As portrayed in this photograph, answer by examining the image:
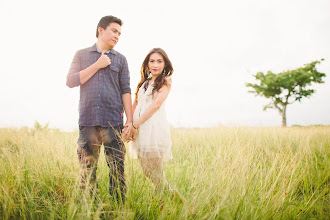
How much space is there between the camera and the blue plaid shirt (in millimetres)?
2457

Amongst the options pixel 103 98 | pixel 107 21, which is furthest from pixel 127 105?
pixel 107 21

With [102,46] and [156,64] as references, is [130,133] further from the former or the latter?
[102,46]

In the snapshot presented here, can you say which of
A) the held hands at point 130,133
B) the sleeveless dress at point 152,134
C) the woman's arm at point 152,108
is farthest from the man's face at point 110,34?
the held hands at point 130,133

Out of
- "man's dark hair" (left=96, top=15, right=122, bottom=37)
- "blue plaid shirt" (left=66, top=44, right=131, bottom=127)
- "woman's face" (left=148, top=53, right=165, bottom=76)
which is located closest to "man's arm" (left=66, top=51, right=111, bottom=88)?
"blue plaid shirt" (left=66, top=44, right=131, bottom=127)

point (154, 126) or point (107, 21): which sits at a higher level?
point (107, 21)

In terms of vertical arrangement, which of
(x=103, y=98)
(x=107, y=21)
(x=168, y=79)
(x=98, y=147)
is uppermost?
(x=107, y=21)

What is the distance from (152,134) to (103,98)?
0.74 meters

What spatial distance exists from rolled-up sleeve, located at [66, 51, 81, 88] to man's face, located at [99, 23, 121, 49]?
1.31ft

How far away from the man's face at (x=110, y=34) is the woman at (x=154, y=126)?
508mm

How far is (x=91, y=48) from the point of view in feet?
8.73

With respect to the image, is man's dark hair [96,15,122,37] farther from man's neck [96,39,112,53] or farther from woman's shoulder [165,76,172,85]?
woman's shoulder [165,76,172,85]

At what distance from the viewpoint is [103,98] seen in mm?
2504

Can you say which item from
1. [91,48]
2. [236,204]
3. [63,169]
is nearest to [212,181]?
[236,204]

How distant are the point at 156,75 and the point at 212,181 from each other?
4.77 feet
